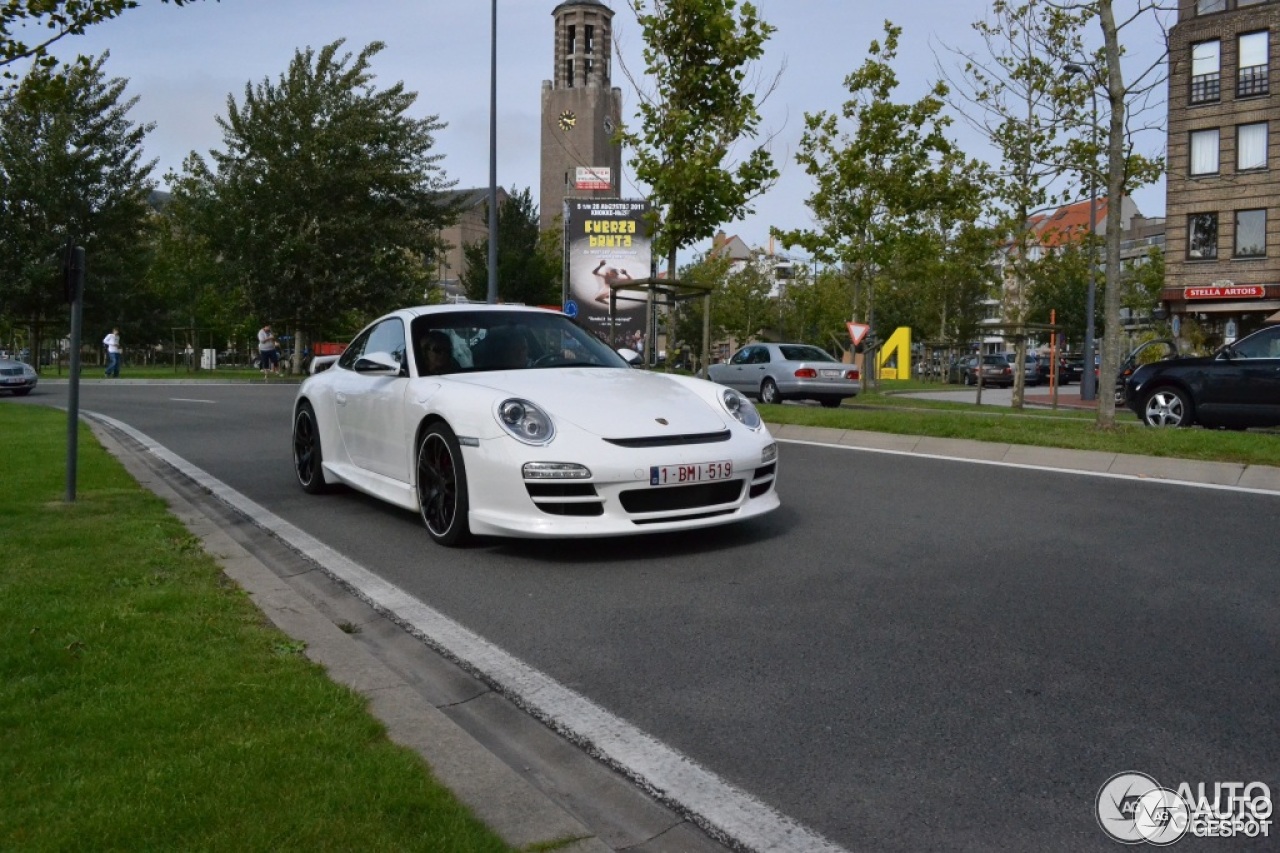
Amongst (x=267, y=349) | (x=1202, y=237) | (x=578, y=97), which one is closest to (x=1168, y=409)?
(x=267, y=349)

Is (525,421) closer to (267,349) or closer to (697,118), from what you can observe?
(697,118)

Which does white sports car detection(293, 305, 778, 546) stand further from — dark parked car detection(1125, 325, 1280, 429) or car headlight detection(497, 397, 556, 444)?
dark parked car detection(1125, 325, 1280, 429)

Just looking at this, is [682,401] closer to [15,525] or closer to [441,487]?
[441,487]

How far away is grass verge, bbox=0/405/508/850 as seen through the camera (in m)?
2.54

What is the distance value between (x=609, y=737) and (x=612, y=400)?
292 centimetres

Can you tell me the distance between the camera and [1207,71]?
40.2m

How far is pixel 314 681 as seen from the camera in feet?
11.9

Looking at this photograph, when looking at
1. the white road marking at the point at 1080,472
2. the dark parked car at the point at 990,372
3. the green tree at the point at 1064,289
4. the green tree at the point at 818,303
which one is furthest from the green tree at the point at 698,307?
the white road marking at the point at 1080,472

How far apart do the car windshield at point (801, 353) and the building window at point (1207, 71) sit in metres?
25.4

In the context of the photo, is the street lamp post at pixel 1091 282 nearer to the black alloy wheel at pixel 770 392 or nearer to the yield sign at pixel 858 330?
the yield sign at pixel 858 330

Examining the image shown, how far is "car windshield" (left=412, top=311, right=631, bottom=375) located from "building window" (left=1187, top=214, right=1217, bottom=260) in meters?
39.2

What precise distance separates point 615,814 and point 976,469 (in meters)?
6.98

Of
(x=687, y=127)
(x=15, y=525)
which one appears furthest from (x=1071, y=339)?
(x=15, y=525)

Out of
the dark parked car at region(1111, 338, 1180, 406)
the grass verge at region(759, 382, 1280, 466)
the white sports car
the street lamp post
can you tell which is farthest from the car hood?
the dark parked car at region(1111, 338, 1180, 406)
